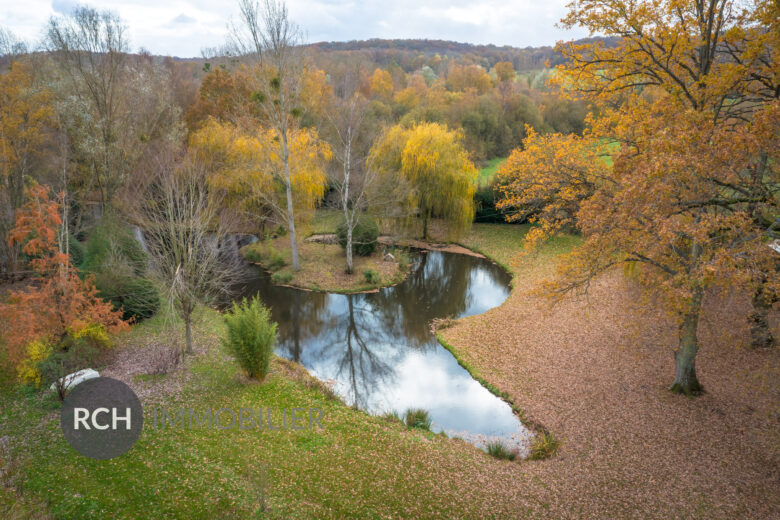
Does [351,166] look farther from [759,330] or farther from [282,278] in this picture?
[759,330]

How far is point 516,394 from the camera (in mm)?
10922

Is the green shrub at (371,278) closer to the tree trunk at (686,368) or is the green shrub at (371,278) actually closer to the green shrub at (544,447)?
the green shrub at (544,447)

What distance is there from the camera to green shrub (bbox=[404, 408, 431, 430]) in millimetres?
9891

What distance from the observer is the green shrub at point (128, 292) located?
43.3ft

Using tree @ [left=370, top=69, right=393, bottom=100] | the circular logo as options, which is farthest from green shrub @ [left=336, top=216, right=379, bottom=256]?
tree @ [left=370, top=69, right=393, bottom=100]

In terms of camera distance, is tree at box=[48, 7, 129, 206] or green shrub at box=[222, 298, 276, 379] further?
tree at box=[48, 7, 129, 206]

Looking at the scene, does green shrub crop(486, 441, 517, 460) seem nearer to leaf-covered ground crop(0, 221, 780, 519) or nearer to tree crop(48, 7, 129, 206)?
leaf-covered ground crop(0, 221, 780, 519)

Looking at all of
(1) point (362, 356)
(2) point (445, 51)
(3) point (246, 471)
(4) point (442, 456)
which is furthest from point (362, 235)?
(2) point (445, 51)

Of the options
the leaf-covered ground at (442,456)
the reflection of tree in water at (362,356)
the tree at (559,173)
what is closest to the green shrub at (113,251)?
the leaf-covered ground at (442,456)

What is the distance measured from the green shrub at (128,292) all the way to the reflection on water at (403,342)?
14.3 ft

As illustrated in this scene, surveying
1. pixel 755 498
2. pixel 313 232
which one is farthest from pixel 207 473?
pixel 313 232

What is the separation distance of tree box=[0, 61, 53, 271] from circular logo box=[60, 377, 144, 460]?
10184 millimetres

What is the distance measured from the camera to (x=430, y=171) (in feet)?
77.2

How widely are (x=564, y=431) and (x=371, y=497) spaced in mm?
4644
